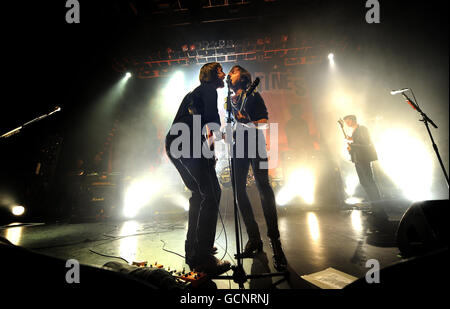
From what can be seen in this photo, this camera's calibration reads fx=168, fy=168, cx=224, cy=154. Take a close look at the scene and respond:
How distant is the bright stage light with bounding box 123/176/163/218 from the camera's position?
5.71 meters

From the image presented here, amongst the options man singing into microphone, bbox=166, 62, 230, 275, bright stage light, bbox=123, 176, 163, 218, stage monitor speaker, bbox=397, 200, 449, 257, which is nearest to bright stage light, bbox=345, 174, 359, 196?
stage monitor speaker, bbox=397, 200, 449, 257

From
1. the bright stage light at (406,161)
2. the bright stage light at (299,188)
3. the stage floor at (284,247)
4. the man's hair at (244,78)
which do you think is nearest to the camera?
the stage floor at (284,247)

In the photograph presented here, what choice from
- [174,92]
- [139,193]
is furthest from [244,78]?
[174,92]

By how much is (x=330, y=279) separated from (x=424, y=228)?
797mm

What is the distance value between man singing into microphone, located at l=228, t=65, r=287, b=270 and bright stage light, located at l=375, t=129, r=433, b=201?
23.7 feet

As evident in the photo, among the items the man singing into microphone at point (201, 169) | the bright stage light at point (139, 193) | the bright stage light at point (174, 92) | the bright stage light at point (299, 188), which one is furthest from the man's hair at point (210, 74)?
the bright stage light at point (174, 92)

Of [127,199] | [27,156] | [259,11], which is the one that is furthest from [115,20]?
[127,199]

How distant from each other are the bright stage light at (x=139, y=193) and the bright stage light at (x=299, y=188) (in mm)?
4352

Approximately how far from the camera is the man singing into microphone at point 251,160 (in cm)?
206

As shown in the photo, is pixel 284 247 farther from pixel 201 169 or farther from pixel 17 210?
pixel 17 210

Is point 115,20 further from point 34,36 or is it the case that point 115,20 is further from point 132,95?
point 132,95

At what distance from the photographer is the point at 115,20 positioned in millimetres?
6020

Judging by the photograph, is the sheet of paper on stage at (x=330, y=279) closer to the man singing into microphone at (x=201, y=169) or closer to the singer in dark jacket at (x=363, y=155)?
the man singing into microphone at (x=201, y=169)

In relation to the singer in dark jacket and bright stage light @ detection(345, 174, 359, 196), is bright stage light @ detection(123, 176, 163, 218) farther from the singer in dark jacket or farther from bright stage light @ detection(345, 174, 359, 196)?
bright stage light @ detection(345, 174, 359, 196)
